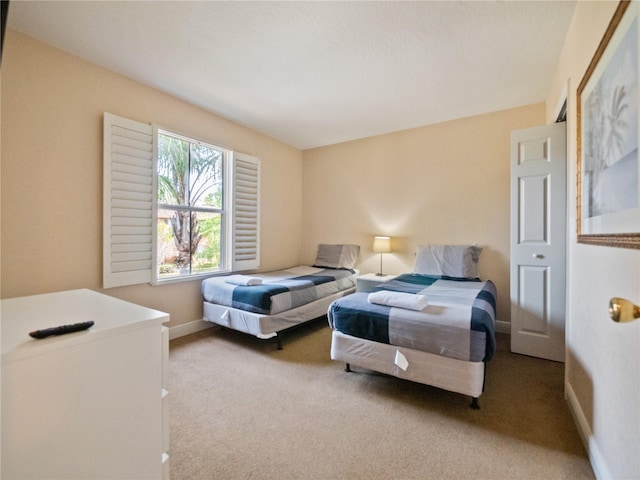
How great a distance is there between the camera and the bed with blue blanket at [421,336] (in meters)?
1.72

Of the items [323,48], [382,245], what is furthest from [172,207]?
[382,245]

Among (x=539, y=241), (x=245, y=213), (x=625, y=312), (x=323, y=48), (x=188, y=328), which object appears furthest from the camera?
(x=245, y=213)

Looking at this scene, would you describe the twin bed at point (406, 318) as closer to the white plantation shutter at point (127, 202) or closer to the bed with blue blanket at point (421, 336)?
the bed with blue blanket at point (421, 336)

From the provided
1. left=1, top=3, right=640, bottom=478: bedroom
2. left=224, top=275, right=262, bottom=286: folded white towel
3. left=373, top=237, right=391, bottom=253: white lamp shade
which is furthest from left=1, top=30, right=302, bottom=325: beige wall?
left=373, top=237, right=391, bottom=253: white lamp shade

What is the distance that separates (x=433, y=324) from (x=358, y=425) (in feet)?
2.51

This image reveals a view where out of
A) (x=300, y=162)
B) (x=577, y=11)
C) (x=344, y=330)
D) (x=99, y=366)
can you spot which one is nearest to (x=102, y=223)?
(x=99, y=366)

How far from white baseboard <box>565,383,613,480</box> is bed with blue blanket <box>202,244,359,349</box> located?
2.15m

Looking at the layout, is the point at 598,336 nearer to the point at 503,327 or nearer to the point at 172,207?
the point at 503,327

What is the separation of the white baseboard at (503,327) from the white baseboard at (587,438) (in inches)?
54.8

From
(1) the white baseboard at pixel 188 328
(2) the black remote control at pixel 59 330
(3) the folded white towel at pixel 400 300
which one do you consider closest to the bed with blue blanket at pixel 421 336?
(3) the folded white towel at pixel 400 300

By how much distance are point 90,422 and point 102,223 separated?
2.15 metres

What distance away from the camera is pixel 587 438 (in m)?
1.44

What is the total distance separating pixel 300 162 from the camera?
4918 mm

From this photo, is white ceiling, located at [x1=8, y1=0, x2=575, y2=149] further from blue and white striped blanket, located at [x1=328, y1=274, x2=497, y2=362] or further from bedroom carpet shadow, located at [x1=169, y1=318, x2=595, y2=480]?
bedroom carpet shadow, located at [x1=169, y1=318, x2=595, y2=480]
